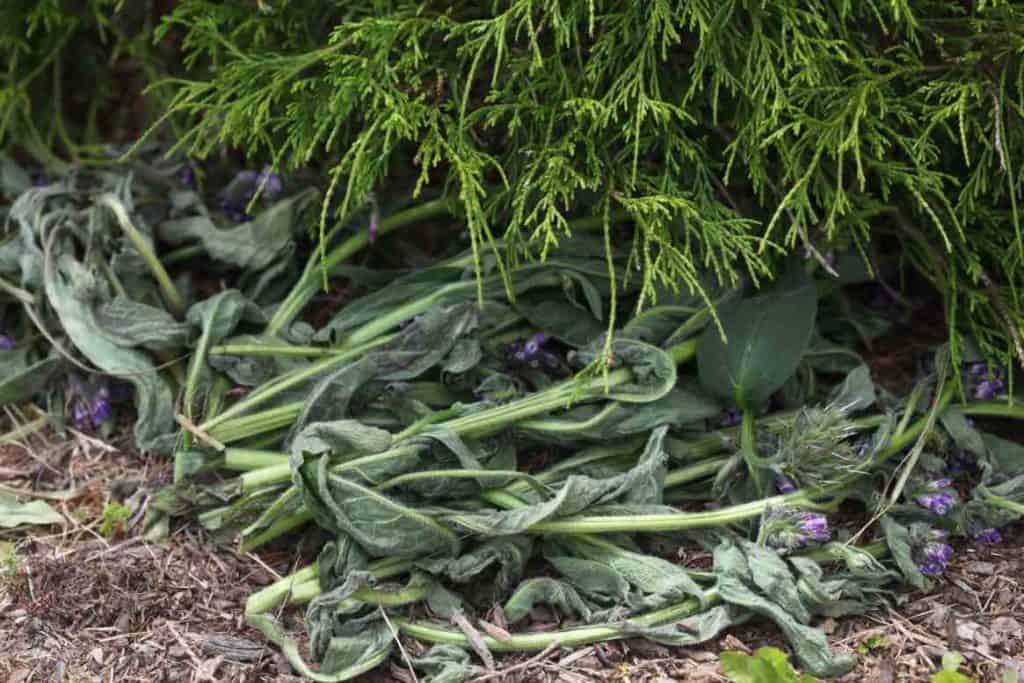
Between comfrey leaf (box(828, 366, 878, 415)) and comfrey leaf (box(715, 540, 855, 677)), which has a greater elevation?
comfrey leaf (box(828, 366, 878, 415))

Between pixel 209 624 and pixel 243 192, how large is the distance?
124cm

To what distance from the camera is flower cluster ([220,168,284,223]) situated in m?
2.85

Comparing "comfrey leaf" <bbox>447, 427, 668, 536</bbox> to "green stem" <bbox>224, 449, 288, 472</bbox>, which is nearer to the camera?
"comfrey leaf" <bbox>447, 427, 668, 536</bbox>

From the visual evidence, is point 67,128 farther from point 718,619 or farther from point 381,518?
point 718,619

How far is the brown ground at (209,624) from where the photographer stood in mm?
2000

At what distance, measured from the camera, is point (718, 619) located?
205 centimetres

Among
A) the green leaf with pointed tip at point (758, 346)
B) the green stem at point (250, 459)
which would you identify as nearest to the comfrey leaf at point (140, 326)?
the green stem at point (250, 459)

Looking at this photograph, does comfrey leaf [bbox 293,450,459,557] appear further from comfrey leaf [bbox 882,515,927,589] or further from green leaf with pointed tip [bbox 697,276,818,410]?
comfrey leaf [bbox 882,515,927,589]

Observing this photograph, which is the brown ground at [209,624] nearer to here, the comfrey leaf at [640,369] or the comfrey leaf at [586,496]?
the comfrey leaf at [586,496]

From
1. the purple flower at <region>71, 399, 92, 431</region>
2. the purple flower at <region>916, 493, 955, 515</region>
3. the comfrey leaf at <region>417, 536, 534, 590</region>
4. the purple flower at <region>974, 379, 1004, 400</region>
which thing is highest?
the purple flower at <region>974, 379, 1004, 400</region>

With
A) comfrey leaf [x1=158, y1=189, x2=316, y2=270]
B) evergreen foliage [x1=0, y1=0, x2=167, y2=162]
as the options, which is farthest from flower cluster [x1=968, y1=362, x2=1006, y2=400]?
evergreen foliage [x1=0, y1=0, x2=167, y2=162]

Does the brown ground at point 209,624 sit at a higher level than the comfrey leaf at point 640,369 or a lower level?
lower

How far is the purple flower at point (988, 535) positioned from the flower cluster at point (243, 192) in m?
1.92

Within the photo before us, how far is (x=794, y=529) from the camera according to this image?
2.12m
